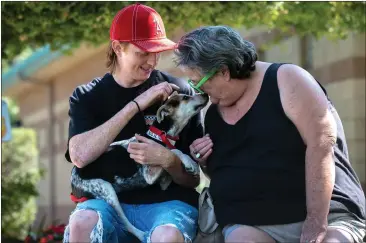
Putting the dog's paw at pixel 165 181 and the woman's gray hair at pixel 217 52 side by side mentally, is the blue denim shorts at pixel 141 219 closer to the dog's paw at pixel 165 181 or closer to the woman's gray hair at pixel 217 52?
the dog's paw at pixel 165 181

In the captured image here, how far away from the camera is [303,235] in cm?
373

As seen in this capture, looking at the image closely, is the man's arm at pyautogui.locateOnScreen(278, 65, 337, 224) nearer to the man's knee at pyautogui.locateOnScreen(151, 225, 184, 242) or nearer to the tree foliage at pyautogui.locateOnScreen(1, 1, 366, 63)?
the man's knee at pyautogui.locateOnScreen(151, 225, 184, 242)

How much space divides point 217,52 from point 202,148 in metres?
0.55

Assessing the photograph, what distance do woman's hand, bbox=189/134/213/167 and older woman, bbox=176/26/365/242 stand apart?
127 millimetres

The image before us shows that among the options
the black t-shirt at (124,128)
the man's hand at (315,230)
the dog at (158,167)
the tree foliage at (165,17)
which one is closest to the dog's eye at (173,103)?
the dog at (158,167)

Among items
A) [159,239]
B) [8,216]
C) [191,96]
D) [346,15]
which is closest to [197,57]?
[191,96]

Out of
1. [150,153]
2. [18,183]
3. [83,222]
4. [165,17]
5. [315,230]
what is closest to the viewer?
[315,230]

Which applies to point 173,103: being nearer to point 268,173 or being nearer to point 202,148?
point 202,148

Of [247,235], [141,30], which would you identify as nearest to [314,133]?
[247,235]

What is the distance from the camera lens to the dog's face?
4152mm

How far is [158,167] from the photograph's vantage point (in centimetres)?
411

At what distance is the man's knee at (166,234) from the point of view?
383 cm

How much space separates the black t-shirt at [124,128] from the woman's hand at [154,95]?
4.8 inches

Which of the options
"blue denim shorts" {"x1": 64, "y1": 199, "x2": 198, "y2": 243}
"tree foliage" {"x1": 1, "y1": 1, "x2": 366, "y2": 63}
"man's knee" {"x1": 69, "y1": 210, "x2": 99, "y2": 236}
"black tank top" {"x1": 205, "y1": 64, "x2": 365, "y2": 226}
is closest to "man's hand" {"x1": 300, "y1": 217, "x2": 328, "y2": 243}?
"black tank top" {"x1": 205, "y1": 64, "x2": 365, "y2": 226}
